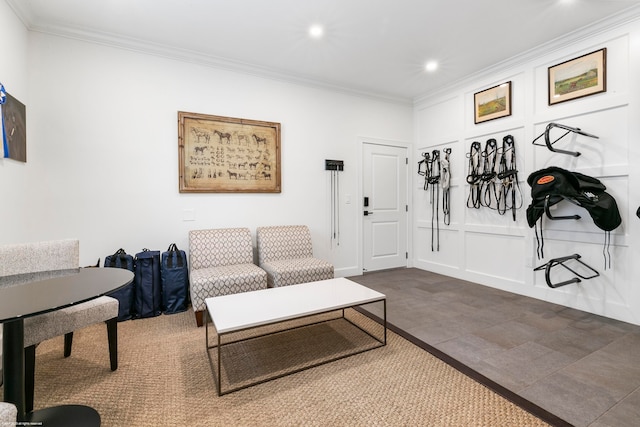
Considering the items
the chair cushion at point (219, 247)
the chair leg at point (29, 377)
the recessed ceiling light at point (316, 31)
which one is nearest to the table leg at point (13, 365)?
the chair leg at point (29, 377)

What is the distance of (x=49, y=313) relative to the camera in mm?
1731

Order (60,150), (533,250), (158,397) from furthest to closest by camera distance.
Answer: (533,250)
(60,150)
(158,397)

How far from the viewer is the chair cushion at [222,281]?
2766 mm

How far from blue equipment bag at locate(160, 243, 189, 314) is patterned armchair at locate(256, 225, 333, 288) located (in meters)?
0.89

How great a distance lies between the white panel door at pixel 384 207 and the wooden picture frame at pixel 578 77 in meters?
2.17

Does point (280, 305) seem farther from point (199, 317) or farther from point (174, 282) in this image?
point (174, 282)

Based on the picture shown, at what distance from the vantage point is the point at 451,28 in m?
3.00

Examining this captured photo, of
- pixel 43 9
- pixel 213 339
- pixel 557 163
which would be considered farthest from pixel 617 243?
pixel 43 9

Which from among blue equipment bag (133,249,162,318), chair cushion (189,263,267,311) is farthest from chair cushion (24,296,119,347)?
blue equipment bag (133,249,162,318)

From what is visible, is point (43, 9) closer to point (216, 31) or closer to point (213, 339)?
point (216, 31)

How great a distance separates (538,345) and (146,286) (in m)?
3.67

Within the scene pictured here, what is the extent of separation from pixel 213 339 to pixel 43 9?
3.39 m

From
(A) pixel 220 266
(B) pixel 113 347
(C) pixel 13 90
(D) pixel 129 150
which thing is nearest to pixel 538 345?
(A) pixel 220 266

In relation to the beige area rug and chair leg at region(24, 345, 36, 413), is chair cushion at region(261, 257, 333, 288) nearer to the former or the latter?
the beige area rug
